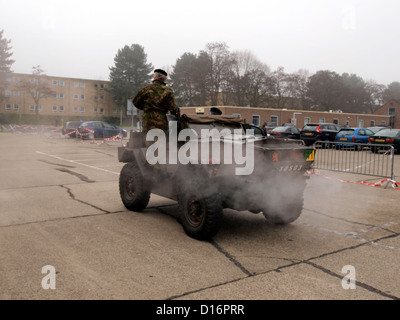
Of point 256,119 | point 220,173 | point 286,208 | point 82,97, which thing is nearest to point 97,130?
point 82,97

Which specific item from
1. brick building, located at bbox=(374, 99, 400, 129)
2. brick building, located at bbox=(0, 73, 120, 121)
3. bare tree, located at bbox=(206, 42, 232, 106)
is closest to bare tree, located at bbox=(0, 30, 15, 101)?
brick building, located at bbox=(0, 73, 120, 121)

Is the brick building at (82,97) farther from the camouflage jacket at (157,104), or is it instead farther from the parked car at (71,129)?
the camouflage jacket at (157,104)

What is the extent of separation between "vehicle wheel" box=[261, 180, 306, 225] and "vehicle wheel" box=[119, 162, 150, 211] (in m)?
1.99

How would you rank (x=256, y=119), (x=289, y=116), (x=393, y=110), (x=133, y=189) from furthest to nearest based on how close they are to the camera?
(x=393, y=110) → (x=289, y=116) → (x=256, y=119) → (x=133, y=189)

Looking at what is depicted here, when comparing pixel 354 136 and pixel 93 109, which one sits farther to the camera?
pixel 93 109

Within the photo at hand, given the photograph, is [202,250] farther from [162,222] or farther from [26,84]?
[26,84]

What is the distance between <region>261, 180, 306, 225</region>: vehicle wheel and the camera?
475cm

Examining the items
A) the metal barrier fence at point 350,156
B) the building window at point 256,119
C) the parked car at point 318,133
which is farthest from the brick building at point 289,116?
the metal barrier fence at point 350,156

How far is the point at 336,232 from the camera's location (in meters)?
4.98

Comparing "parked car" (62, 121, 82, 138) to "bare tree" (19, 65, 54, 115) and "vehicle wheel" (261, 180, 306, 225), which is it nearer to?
"bare tree" (19, 65, 54, 115)

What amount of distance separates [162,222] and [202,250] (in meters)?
1.33

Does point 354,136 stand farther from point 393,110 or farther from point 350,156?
point 393,110

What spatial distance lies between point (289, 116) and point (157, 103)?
139 ft

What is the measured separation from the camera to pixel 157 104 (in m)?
5.25
